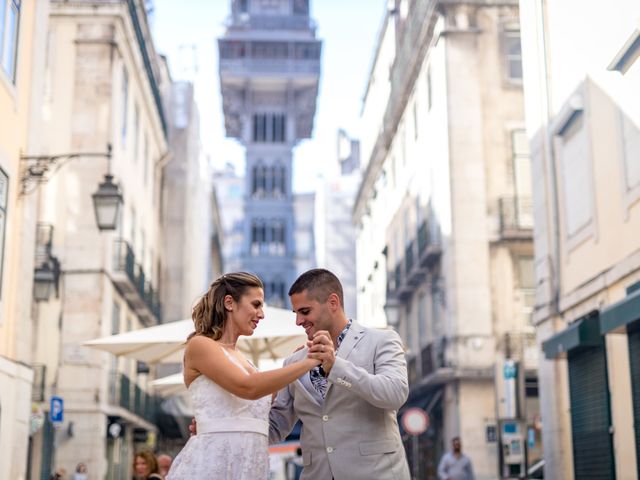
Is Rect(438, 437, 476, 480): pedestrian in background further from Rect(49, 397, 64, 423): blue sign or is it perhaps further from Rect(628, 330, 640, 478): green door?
Rect(49, 397, 64, 423): blue sign

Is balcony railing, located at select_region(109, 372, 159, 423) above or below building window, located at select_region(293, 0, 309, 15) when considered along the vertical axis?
below

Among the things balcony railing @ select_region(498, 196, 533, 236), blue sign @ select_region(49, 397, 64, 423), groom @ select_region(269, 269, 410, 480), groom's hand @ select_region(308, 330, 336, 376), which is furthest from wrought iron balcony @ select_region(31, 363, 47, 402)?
groom's hand @ select_region(308, 330, 336, 376)

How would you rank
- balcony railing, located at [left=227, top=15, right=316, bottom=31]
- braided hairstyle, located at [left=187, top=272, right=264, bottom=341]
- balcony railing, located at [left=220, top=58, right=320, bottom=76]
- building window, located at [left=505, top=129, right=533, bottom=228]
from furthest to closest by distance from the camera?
balcony railing, located at [left=227, top=15, right=316, bottom=31] < balcony railing, located at [left=220, top=58, right=320, bottom=76] < building window, located at [left=505, top=129, right=533, bottom=228] < braided hairstyle, located at [left=187, top=272, right=264, bottom=341]

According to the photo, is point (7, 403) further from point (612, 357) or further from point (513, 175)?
point (513, 175)

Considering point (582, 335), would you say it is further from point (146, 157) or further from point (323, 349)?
point (146, 157)

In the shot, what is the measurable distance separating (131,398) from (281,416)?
2871 centimetres

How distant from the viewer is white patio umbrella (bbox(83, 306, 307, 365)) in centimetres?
1329

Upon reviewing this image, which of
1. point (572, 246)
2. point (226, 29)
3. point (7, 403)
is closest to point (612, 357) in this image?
point (572, 246)

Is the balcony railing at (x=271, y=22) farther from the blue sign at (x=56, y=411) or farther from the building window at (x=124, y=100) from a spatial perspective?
the blue sign at (x=56, y=411)

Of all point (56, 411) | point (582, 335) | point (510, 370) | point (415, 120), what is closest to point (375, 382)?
point (582, 335)

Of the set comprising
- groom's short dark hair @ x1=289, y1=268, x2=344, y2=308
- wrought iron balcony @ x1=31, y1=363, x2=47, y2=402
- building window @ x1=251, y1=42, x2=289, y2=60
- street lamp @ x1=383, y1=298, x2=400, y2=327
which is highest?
building window @ x1=251, y1=42, x2=289, y2=60

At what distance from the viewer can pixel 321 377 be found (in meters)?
5.30

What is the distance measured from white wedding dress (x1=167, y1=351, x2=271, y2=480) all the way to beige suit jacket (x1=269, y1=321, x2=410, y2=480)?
0.35 metres

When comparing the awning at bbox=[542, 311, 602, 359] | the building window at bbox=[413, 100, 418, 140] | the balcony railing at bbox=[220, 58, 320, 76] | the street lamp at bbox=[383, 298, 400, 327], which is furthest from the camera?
the balcony railing at bbox=[220, 58, 320, 76]
